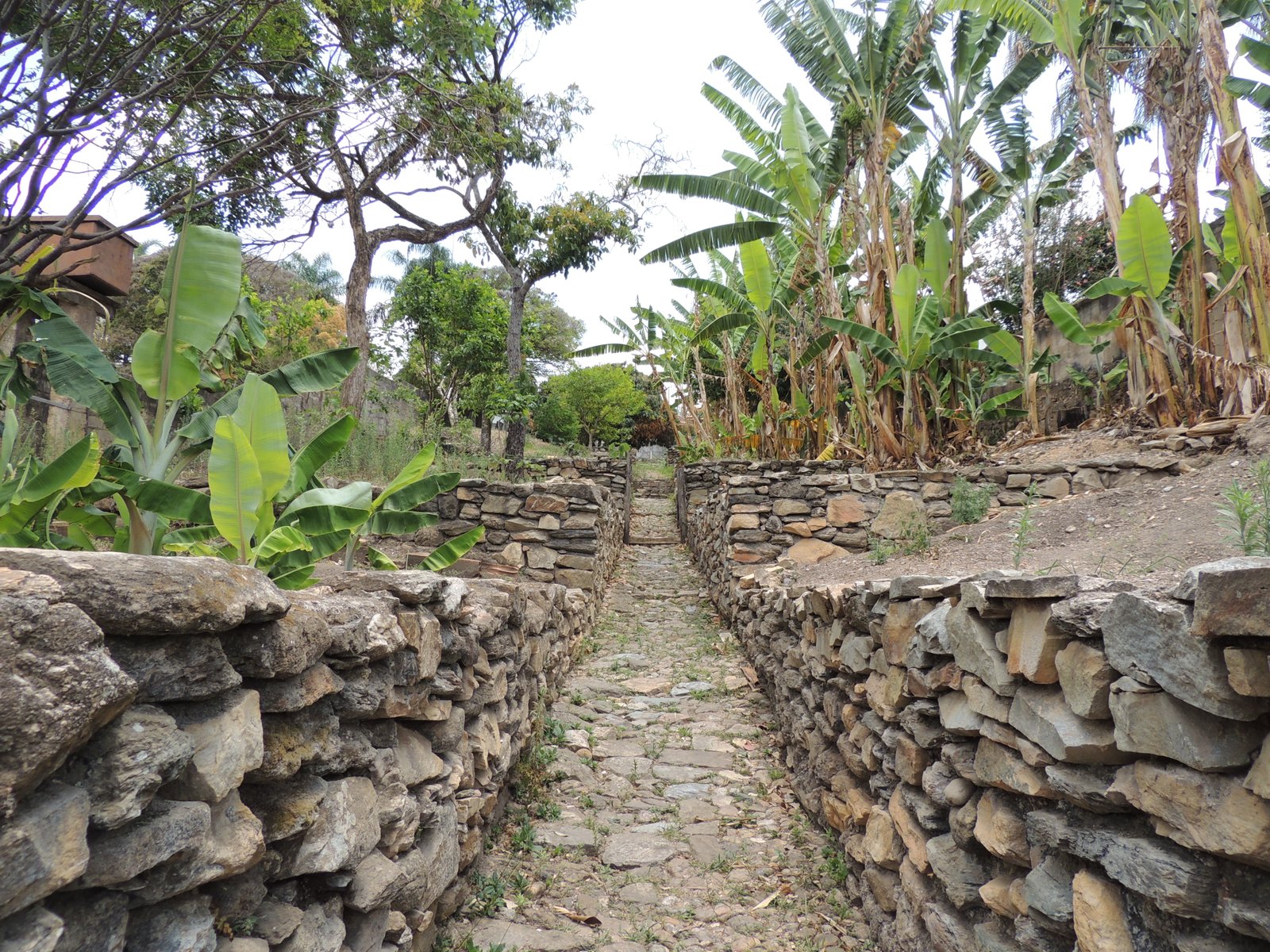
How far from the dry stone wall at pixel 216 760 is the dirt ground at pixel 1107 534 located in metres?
2.83

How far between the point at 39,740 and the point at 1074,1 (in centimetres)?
1006

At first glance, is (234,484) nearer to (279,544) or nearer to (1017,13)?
(279,544)

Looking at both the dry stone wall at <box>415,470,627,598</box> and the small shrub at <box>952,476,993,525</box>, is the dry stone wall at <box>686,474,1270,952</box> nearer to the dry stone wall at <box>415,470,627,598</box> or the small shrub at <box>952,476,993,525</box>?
the small shrub at <box>952,476,993,525</box>

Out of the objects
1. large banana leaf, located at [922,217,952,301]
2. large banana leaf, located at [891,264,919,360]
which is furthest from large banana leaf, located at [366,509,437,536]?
large banana leaf, located at [922,217,952,301]

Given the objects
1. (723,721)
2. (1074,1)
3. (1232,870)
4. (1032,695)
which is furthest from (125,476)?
(1074,1)

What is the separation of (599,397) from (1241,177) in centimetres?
1986

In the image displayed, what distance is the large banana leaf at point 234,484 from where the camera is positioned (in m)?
2.91

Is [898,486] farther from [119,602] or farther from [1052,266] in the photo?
[1052,266]

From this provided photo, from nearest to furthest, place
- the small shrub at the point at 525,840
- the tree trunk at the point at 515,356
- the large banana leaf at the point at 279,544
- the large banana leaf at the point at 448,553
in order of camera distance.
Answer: the large banana leaf at the point at 279,544 < the small shrub at the point at 525,840 < the large banana leaf at the point at 448,553 < the tree trunk at the point at 515,356

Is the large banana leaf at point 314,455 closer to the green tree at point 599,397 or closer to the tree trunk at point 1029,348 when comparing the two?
the tree trunk at point 1029,348

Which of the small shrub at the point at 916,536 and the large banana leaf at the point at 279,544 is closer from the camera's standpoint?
the large banana leaf at the point at 279,544

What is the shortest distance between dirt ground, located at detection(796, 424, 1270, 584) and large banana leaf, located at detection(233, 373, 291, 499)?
3.38 meters

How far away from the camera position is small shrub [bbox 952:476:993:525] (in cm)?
735

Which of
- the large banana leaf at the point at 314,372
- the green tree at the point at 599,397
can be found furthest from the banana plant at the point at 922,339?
the green tree at the point at 599,397
